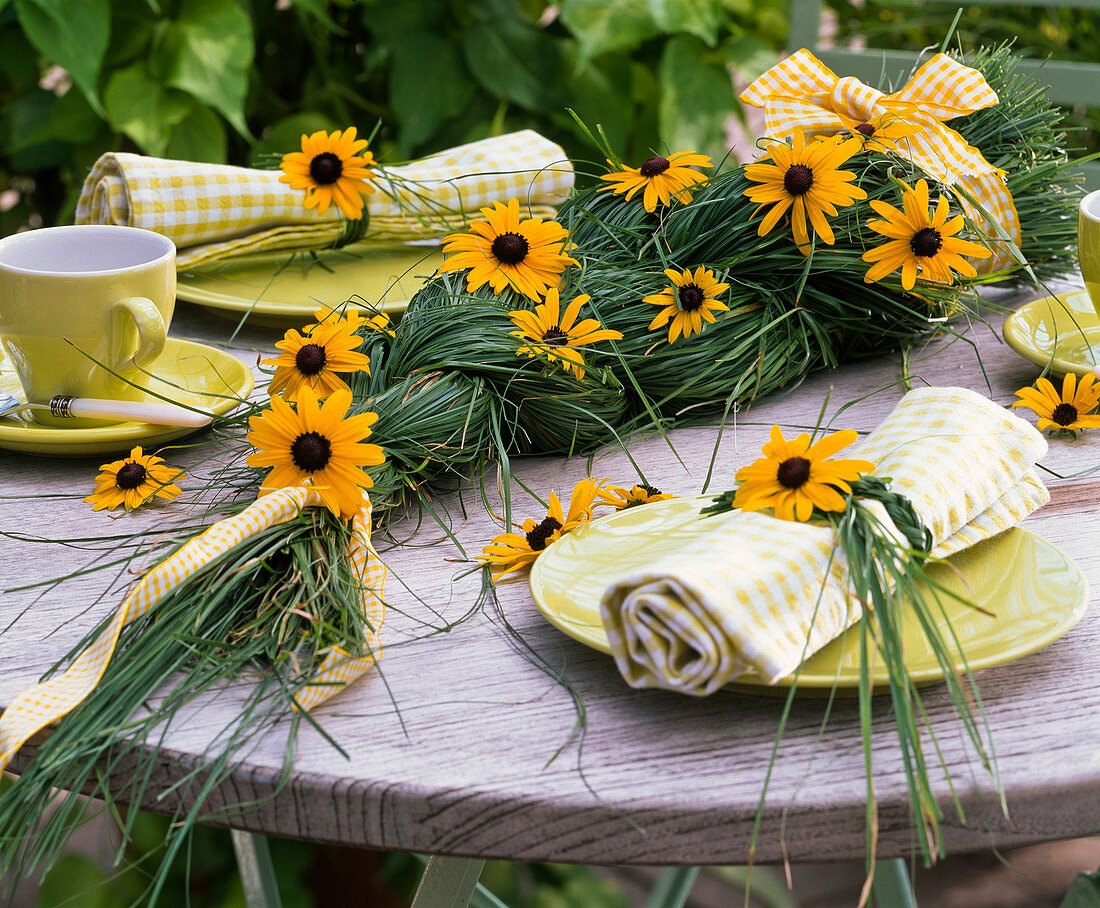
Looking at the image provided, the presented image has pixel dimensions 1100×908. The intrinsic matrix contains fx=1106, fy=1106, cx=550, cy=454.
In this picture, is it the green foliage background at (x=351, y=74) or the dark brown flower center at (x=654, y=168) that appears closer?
the dark brown flower center at (x=654, y=168)

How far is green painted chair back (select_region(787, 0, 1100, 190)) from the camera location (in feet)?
4.74

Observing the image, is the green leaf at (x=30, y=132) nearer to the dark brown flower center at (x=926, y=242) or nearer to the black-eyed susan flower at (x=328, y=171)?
the black-eyed susan flower at (x=328, y=171)

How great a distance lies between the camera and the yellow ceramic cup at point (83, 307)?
0.71 meters

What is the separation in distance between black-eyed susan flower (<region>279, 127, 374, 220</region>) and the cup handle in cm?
21

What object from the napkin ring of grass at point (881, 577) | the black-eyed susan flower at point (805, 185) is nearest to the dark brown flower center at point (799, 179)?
the black-eyed susan flower at point (805, 185)

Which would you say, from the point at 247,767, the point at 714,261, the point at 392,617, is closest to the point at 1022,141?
the point at 714,261

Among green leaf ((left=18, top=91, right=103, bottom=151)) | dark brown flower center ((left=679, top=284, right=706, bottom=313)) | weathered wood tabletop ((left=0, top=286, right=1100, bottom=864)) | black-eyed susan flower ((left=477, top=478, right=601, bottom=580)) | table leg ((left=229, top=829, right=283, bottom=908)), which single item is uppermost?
green leaf ((left=18, top=91, right=103, bottom=151))

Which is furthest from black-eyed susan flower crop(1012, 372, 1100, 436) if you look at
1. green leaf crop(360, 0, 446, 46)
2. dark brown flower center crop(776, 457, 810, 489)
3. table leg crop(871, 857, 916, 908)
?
green leaf crop(360, 0, 446, 46)

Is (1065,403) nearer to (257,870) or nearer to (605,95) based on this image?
(257,870)

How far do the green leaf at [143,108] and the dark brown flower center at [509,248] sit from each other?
1.00 metres

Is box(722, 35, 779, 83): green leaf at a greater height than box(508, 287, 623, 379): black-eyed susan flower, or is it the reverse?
box(722, 35, 779, 83): green leaf

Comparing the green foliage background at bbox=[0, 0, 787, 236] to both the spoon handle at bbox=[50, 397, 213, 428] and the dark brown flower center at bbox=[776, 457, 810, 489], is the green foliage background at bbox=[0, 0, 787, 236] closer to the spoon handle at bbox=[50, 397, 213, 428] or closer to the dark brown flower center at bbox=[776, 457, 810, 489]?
the spoon handle at bbox=[50, 397, 213, 428]

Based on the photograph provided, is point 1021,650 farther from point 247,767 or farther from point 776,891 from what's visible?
point 776,891

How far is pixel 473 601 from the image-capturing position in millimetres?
585
